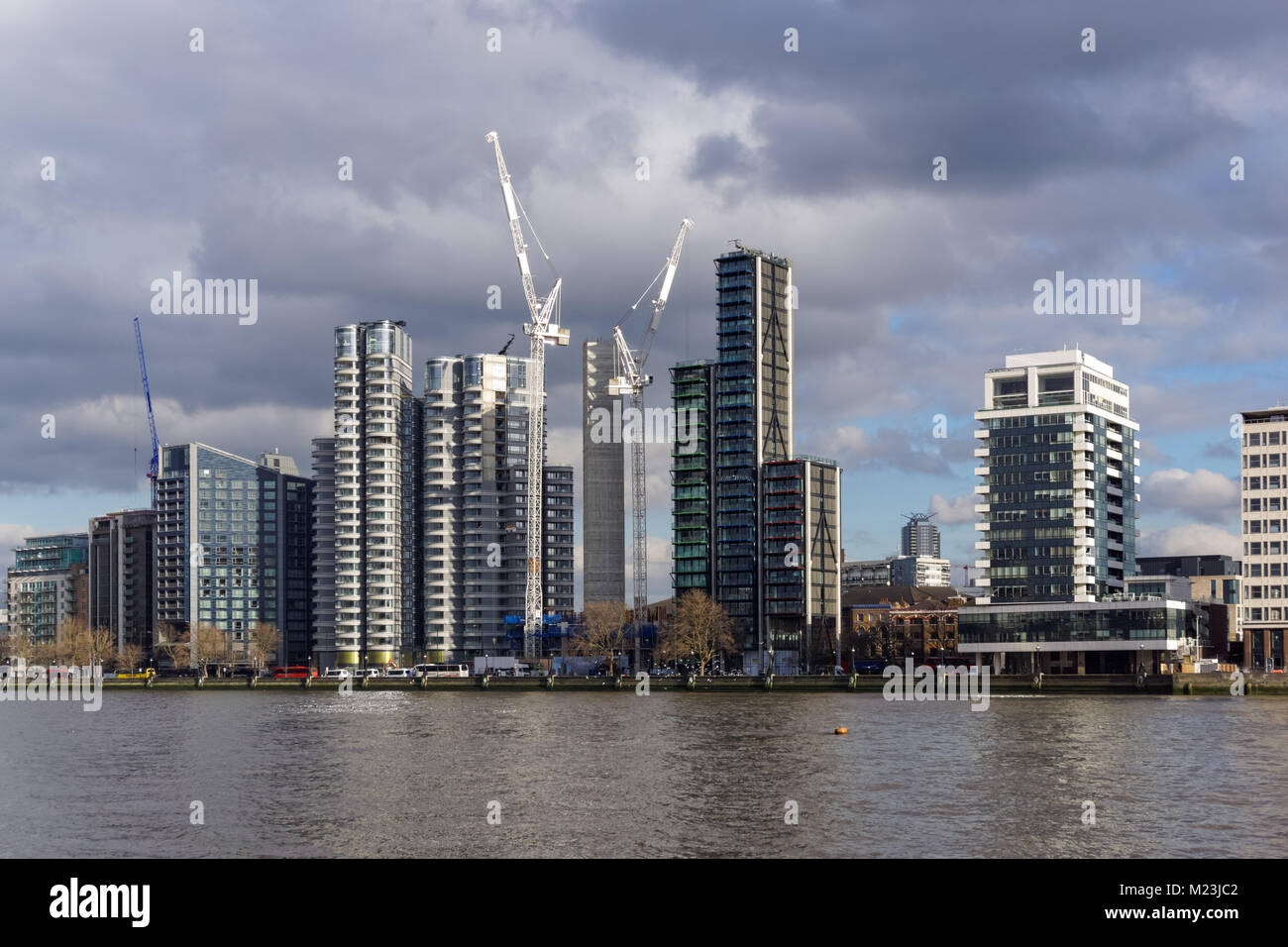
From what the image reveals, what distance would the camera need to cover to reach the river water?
60.1 m

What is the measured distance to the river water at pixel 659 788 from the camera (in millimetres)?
60125

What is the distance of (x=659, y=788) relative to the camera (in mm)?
79062

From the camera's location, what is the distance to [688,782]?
81.4 m
